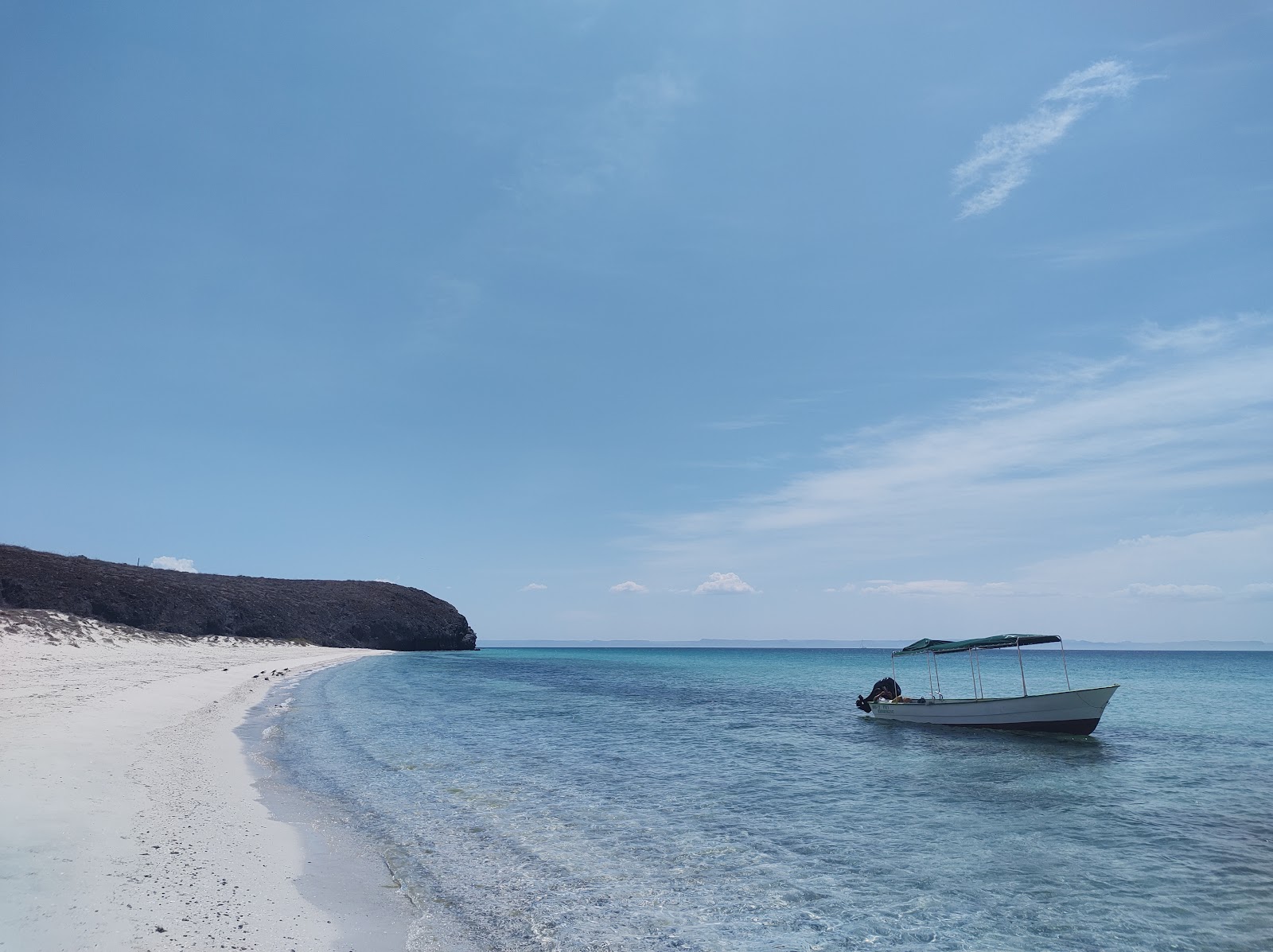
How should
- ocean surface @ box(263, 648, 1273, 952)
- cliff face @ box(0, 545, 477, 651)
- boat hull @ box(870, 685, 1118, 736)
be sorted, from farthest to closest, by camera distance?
cliff face @ box(0, 545, 477, 651)
boat hull @ box(870, 685, 1118, 736)
ocean surface @ box(263, 648, 1273, 952)

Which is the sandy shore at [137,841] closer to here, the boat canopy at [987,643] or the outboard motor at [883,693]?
the boat canopy at [987,643]

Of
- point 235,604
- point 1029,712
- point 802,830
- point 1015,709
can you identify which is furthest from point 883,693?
point 235,604

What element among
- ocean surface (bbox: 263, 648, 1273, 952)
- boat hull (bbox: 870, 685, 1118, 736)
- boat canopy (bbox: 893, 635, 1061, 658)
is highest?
boat canopy (bbox: 893, 635, 1061, 658)

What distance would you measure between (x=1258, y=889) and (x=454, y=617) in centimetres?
15212

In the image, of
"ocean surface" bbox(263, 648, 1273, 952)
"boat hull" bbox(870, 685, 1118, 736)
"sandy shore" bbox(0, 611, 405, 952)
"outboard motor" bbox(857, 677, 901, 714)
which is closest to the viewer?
"sandy shore" bbox(0, 611, 405, 952)

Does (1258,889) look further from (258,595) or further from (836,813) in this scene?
(258,595)

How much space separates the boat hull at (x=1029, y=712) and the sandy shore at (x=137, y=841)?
2829cm

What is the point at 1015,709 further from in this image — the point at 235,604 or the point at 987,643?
the point at 235,604

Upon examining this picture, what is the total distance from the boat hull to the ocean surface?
732 mm

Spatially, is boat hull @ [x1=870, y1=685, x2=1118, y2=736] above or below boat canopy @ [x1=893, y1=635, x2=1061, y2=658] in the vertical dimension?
below

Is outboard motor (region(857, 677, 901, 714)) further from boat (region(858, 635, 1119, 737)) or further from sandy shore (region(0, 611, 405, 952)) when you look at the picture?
sandy shore (region(0, 611, 405, 952))

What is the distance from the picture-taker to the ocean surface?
9320 millimetres

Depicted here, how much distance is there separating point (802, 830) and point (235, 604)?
96.7m

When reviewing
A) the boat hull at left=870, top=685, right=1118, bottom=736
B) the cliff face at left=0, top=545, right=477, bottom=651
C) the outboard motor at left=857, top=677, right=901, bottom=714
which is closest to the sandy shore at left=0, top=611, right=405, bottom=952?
the boat hull at left=870, top=685, right=1118, bottom=736
